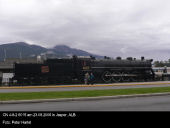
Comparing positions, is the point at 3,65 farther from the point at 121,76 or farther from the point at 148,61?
the point at 148,61

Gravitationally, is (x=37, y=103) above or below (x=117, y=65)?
below

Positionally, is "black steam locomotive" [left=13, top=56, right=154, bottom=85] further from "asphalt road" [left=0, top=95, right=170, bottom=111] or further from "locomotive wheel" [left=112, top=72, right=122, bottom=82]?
"asphalt road" [left=0, top=95, right=170, bottom=111]

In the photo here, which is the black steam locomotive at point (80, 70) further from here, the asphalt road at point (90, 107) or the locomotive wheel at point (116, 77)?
the asphalt road at point (90, 107)

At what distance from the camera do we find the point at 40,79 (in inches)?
789

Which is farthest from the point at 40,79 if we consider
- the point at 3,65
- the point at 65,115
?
the point at 65,115

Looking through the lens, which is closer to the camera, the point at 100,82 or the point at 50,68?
the point at 50,68

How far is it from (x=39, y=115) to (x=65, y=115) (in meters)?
0.72

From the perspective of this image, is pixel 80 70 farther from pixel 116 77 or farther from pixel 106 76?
pixel 116 77

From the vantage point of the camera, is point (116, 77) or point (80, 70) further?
point (116, 77)

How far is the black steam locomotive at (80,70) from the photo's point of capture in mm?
19703

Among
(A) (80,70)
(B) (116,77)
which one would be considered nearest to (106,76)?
(B) (116,77)

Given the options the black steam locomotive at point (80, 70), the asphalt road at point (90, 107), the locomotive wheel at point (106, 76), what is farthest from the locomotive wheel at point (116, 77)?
the asphalt road at point (90, 107)

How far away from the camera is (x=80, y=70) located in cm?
2122

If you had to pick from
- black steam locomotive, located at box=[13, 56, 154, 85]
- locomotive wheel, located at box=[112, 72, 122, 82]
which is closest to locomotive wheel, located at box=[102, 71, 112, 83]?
black steam locomotive, located at box=[13, 56, 154, 85]
